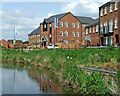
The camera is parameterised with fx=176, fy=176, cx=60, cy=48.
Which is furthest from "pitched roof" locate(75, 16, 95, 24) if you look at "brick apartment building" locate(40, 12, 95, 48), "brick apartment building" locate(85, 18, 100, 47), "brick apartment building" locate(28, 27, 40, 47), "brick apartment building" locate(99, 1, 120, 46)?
"brick apartment building" locate(99, 1, 120, 46)

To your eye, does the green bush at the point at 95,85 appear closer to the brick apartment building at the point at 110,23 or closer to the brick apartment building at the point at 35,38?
the brick apartment building at the point at 110,23

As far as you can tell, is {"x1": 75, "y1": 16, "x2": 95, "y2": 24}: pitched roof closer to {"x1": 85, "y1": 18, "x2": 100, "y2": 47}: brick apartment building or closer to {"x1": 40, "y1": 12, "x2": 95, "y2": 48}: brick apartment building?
{"x1": 40, "y1": 12, "x2": 95, "y2": 48}: brick apartment building

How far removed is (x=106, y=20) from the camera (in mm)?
32750

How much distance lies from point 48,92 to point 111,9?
2448 cm

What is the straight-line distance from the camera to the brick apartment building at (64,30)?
54.3 meters

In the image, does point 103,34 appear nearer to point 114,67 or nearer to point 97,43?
point 97,43

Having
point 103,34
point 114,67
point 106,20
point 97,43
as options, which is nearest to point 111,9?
point 106,20

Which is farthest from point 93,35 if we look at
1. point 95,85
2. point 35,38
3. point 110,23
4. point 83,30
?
point 95,85

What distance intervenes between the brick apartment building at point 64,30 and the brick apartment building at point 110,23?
68.1 ft

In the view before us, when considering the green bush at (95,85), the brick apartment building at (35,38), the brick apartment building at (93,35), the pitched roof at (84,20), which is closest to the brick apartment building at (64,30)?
the pitched roof at (84,20)

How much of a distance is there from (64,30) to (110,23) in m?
25.2

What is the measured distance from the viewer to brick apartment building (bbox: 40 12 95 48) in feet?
178

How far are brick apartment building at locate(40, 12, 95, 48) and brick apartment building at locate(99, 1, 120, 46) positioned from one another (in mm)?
20748

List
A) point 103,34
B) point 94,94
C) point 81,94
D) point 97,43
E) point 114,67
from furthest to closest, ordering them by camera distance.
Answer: point 97,43 → point 103,34 → point 114,67 → point 81,94 → point 94,94
